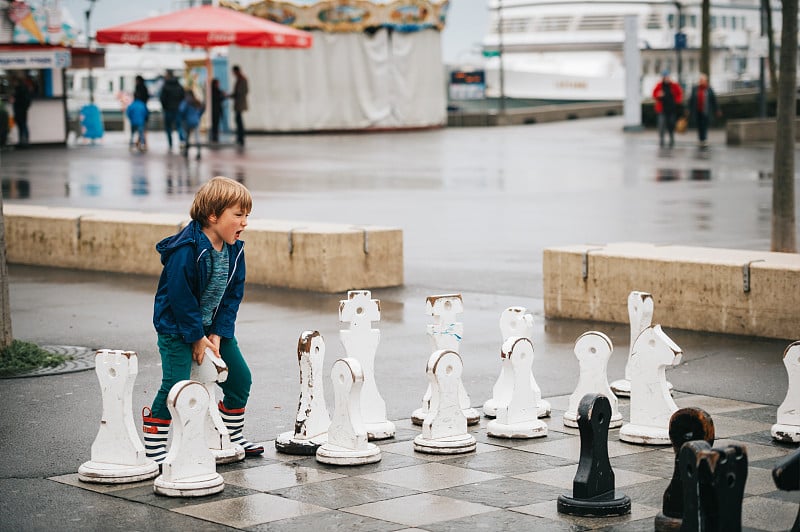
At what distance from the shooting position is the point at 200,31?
34.5 metres

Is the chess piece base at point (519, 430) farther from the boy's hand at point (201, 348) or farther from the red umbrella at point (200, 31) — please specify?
the red umbrella at point (200, 31)

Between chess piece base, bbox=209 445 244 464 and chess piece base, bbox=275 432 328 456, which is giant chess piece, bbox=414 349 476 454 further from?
chess piece base, bbox=209 445 244 464

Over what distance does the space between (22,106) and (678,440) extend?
32.3 metres

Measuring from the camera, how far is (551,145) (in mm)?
37906

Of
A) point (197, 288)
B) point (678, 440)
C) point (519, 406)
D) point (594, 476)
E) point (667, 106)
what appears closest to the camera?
point (678, 440)

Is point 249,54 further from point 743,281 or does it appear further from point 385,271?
point 743,281

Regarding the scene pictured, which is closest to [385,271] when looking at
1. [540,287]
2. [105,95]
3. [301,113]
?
[540,287]

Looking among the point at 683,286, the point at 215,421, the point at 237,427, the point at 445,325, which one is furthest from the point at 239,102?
the point at 215,421

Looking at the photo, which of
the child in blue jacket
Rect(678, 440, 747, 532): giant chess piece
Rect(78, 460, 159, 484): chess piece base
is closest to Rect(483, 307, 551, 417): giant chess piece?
Rect(78, 460, 159, 484): chess piece base

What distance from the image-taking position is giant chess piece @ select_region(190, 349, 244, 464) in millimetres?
6707

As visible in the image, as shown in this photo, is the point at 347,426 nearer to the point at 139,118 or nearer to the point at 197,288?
the point at 197,288

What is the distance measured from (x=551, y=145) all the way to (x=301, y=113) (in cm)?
1081

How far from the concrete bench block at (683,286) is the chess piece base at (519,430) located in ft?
11.7

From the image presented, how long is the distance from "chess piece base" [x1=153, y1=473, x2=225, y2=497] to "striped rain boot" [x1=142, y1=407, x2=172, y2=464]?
Result: 0.52 meters
